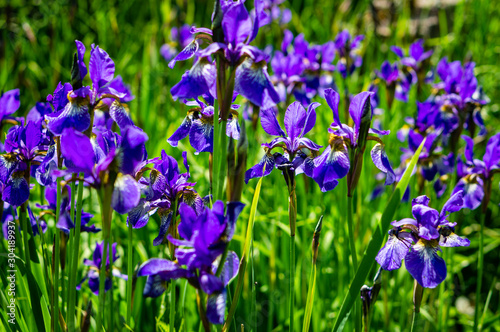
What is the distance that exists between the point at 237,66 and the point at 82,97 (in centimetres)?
45

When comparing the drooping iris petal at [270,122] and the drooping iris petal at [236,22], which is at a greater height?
the drooping iris petal at [236,22]

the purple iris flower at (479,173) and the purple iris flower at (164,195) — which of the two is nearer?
the purple iris flower at (164,195)

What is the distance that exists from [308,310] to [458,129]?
150cm

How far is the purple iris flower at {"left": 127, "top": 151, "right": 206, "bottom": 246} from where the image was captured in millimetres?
1396

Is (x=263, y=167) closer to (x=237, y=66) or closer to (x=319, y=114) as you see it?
(x=237, y=66)

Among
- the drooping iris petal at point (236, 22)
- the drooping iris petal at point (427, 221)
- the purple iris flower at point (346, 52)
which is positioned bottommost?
the drooping iris petal at point (427, 221)

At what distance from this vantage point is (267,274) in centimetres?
267

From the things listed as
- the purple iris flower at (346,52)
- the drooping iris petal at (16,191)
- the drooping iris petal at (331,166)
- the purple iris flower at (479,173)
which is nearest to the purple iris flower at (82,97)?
the drooping iris petal at (16,191)

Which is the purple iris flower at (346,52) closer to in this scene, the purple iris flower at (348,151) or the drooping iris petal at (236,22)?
the purple iris flower at (348,151)

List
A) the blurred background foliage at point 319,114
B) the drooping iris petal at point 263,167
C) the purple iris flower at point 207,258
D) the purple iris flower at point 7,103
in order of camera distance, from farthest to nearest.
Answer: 1. the blurred background foliage at point 319,114
2. the purple iris flower at point 7,103
3. the drooping iris petal at point 263,167
4. the purple iris flower at point 207,258

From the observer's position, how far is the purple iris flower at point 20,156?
1.56 m

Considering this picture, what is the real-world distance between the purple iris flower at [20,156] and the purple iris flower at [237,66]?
683 millimetres

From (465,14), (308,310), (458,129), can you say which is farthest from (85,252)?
(465,14)

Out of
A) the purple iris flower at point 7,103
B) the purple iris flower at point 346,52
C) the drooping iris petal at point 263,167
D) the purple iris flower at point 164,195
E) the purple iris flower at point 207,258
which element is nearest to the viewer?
the purple iris flower at point 207,258
